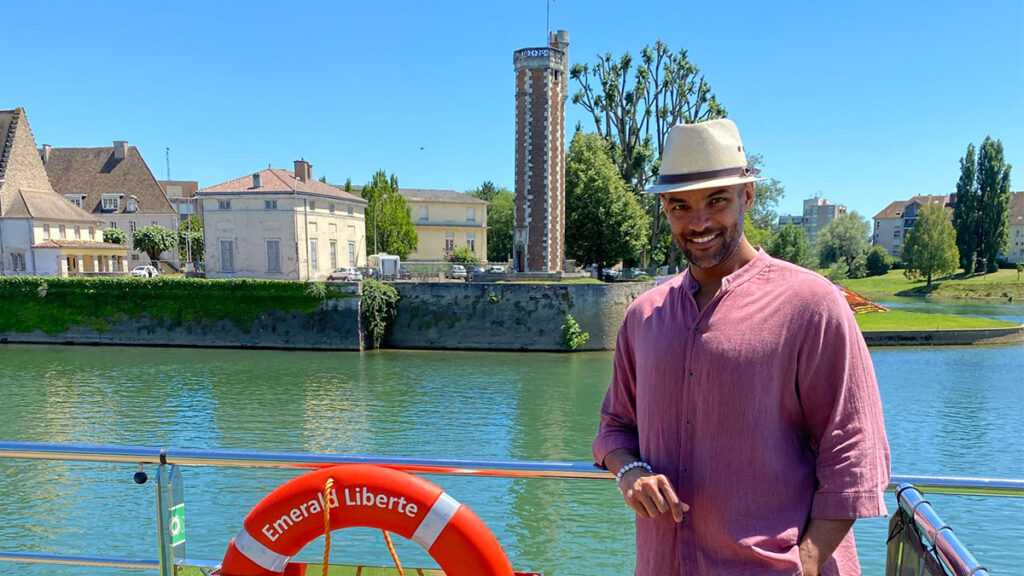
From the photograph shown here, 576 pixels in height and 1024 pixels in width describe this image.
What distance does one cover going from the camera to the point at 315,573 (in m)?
2.03

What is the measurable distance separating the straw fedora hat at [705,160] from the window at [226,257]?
31.9 meters

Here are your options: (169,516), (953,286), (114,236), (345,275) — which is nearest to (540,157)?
(345,275)

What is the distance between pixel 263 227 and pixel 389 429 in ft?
63.6

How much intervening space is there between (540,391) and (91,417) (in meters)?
Answer: 10.4

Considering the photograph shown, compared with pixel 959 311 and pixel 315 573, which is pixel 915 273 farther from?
pixel 315 573

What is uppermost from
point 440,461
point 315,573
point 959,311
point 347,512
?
point 440,461

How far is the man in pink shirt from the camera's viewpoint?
140cm

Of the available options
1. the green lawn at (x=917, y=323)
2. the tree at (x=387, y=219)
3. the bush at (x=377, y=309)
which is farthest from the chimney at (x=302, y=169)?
the green lawn at (x=917, y=323)

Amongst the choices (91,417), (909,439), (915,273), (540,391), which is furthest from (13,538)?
(915,273)

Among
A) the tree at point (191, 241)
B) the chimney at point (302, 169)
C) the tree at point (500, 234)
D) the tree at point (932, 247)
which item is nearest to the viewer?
the chimney at point (302, 169)

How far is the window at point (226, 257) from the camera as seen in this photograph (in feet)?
101

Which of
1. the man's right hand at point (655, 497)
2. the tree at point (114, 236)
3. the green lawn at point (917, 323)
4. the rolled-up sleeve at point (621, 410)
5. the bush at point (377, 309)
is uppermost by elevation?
the tree at point (114, 236)

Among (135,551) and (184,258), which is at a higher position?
(184,258)

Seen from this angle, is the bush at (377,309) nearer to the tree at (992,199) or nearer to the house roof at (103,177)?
the house roof at (103,177)
